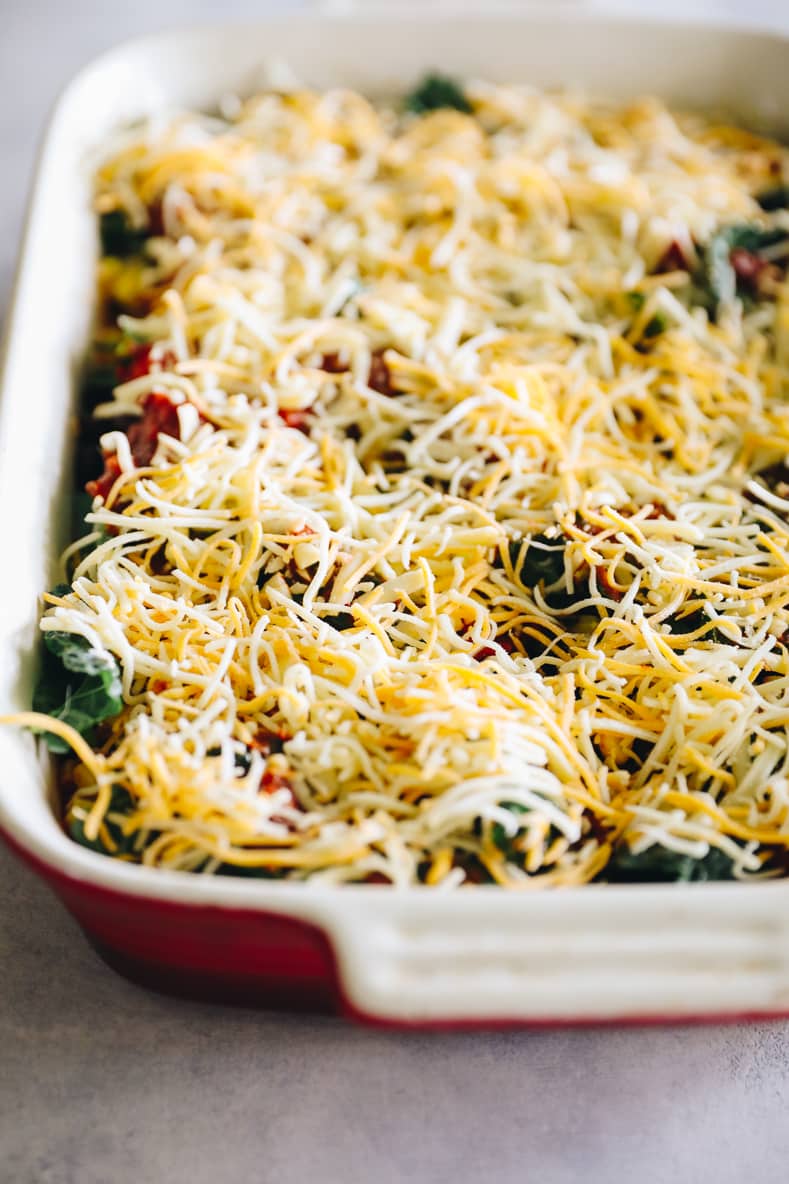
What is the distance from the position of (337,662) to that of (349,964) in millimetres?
378

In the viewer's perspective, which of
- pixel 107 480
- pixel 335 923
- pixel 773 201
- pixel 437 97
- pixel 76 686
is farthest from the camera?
pixel 437 97

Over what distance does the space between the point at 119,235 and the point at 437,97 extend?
2.35 feet

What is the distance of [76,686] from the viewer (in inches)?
53.2

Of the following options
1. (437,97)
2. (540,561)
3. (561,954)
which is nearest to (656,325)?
(540,561)

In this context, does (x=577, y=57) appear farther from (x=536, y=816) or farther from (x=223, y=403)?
(x=536, y=816)

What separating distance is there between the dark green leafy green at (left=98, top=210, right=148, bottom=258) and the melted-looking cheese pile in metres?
0.03

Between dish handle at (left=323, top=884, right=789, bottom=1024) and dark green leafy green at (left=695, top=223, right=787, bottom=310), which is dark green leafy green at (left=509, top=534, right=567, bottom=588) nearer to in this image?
dish handle at (left=323, top=884, right=789, bottom=1024)

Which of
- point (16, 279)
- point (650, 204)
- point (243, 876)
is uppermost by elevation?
point (650, 204)

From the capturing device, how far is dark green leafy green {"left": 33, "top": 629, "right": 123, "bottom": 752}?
1315mm

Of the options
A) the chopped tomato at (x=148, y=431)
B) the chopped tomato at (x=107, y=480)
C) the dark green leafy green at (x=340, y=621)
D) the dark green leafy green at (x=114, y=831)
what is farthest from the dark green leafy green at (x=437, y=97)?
the dark green leafy green at (x=114, y=831)

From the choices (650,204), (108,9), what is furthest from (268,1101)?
(108,9)

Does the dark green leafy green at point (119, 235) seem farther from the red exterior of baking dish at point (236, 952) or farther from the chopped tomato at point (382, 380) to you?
the red exterior of baking dish at point (236, 952)

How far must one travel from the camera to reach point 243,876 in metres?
1.20

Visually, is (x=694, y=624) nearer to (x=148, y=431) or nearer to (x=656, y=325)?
(x=656, y=325)
